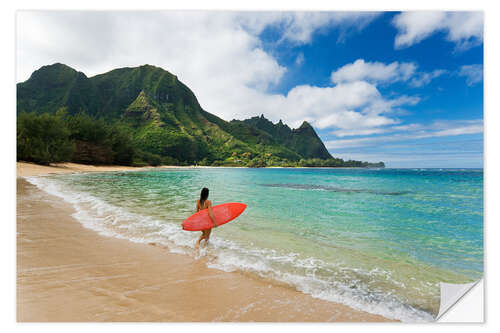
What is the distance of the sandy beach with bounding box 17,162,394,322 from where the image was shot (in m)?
2.42

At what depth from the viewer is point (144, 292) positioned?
2701 mm

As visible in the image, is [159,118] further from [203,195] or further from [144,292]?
[144,292]

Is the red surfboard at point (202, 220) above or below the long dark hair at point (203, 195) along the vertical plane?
below

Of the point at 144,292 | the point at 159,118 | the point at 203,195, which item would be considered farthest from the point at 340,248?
the point at 159,118

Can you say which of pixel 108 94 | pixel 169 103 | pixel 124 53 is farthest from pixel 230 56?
pixel 169 103

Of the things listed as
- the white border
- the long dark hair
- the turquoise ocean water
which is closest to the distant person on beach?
the long dark hair

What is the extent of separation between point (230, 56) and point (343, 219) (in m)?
5.96

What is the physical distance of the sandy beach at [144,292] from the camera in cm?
242

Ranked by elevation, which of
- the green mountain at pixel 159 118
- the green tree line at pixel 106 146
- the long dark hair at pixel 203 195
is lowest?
the long dark hair at pixel 203 195

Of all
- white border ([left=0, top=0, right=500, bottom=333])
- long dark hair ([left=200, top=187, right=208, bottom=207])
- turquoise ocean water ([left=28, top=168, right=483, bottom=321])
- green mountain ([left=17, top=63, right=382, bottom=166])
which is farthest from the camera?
green mountain ([left=17, top=63, right=382, bottom=166])

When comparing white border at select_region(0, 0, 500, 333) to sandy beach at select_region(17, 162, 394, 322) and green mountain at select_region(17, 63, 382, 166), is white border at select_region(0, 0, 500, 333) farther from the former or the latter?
green mountain at select_region(17, 63, 382, 166)

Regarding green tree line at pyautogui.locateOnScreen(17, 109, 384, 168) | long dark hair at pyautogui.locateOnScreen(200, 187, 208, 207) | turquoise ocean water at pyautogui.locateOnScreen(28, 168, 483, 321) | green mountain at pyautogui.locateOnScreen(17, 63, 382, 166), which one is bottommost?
turquoise ocean water at pyautogui.locateOnScreen(28, 168, 483, 321)
